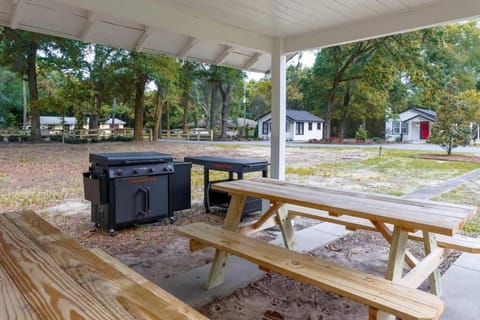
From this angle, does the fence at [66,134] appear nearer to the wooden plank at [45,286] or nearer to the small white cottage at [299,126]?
the small white cottage at [299,126]

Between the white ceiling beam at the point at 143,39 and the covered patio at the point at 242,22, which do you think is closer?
the covered patio at the point at 242,22

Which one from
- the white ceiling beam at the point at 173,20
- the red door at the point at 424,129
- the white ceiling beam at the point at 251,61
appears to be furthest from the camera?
the red door at the point at 424,129

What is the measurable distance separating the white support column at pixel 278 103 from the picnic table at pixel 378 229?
1.44 metres

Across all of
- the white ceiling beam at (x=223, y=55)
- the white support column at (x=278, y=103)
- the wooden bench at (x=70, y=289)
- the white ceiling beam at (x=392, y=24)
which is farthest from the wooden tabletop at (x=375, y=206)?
the white ceiling beam at (x=223, y=55)

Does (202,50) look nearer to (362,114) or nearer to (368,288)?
(368,288)

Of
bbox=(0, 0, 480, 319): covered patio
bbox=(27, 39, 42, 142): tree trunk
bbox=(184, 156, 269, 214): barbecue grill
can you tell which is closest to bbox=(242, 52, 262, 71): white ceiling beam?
bbox=(0, 0, 480, 319): covered patio

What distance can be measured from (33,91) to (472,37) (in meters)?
18.4

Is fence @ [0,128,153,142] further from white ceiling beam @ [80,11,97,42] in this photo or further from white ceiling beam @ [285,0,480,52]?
white ceiling beam @ [285,0,480,52]

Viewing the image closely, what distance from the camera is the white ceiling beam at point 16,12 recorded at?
287 centimetres

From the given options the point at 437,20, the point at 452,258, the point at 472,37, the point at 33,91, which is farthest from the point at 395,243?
the point at 33,91

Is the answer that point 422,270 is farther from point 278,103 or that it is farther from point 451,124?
point 451,124

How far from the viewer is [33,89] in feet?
48.9

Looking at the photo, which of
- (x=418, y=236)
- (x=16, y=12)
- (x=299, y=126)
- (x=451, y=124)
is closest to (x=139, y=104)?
(x=299, y=126)

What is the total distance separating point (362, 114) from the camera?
59.5 ft
